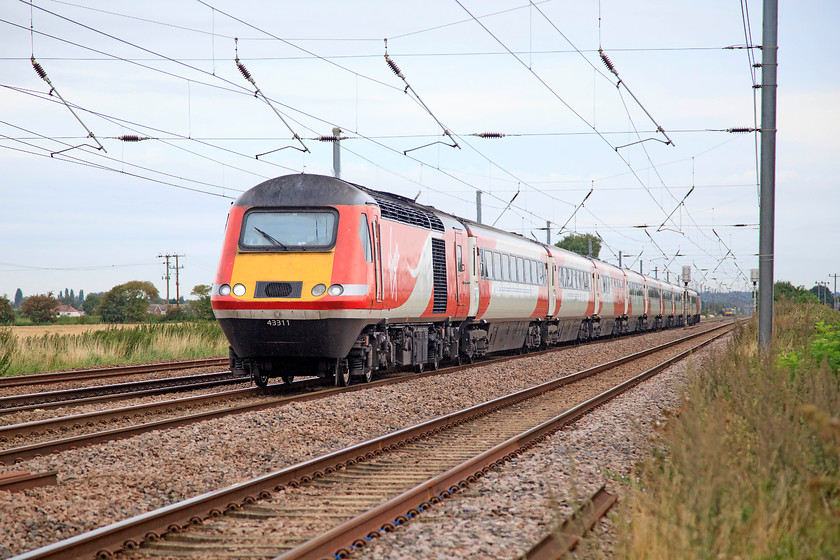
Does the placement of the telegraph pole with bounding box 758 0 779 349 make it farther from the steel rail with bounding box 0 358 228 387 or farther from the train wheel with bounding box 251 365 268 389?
the steel rail with bounding box 0 358 228 387

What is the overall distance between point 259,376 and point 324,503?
27.2 feet

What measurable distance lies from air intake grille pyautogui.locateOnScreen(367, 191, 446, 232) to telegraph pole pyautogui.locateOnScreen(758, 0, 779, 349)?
20.8 feet

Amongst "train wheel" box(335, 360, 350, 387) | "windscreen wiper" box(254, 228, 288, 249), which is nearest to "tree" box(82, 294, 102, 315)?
"train wheel" box(335, 360, 350, 387)

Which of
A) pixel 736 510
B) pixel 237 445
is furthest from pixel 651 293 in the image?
pixel 736 510

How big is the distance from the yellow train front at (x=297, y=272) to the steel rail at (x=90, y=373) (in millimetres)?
4477

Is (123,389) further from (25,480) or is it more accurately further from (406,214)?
(25,480)

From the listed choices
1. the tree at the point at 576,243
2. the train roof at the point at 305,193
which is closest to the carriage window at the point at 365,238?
the train roof at the point at 305,193

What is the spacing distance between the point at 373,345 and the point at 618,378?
6347 millimetres

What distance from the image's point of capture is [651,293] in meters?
53.9

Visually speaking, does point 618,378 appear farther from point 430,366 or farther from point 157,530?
point 157,530

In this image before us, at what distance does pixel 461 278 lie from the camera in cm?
1966

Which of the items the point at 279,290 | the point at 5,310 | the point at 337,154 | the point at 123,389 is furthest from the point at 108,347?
the point at 5,310

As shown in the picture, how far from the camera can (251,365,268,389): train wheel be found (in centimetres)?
1469

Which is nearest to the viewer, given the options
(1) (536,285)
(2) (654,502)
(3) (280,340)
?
(2) (654,502)
